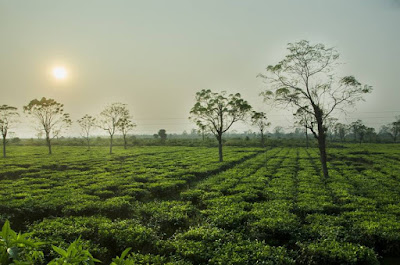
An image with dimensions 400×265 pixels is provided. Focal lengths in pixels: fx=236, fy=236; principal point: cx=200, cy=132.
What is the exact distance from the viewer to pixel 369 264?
8664mm

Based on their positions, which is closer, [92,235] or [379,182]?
[92,235]

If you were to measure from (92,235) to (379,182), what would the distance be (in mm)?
23807

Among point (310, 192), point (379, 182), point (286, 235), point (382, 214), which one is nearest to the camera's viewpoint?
point (286, 235)

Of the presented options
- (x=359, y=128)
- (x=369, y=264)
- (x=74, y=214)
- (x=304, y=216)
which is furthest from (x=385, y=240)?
(x=359, y=128)

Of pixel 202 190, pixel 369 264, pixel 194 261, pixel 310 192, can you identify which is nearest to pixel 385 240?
pixel 369 264

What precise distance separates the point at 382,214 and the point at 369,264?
5.62 metres

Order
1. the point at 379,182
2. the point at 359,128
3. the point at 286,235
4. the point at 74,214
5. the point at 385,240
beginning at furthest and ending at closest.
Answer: the point at 359,128
the point at 379,182
the point at 74,214
the point at 286,235
the point at 385,240

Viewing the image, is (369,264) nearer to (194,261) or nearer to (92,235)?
(194,261)

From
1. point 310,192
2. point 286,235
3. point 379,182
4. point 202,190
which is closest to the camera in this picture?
point 286,235

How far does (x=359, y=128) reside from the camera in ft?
281

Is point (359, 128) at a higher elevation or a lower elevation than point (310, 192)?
higher

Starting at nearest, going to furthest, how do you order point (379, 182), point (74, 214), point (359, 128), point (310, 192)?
point (74, 214) → point (310, 192) → point (379, 182) → point (359, 128)

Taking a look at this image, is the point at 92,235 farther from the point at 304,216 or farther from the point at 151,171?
the point at 151,171

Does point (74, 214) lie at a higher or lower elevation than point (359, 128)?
lower
